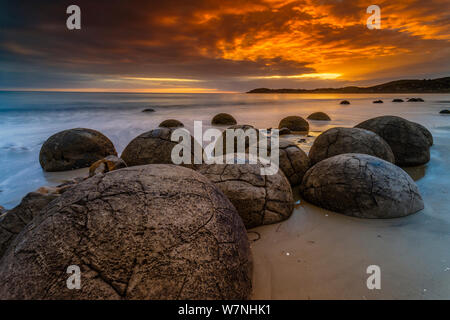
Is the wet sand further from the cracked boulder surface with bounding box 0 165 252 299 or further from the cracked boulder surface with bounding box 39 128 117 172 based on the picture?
the cracked boulder surface with bounding box 39 128 117 172

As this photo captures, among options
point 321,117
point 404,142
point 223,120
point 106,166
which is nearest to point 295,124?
point 223,120

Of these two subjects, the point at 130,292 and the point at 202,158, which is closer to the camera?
the point at 130,292

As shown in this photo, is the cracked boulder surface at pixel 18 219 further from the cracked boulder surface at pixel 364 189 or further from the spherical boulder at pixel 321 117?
the spherical boulder at pixel 321 117

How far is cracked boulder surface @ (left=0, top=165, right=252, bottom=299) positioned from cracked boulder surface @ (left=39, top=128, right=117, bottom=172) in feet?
17.6

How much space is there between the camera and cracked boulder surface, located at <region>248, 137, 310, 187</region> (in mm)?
4734

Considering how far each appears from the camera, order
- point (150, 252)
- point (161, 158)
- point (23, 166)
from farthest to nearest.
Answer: point (23, 166) < point (161, 158) < point (150, 252)

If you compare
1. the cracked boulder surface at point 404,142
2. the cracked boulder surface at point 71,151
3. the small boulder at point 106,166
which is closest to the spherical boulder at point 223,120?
the cracked boulder surface at point 71,151

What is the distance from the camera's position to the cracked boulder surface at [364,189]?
135 inches

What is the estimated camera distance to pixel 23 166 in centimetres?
733

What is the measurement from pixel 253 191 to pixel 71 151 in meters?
5.52
